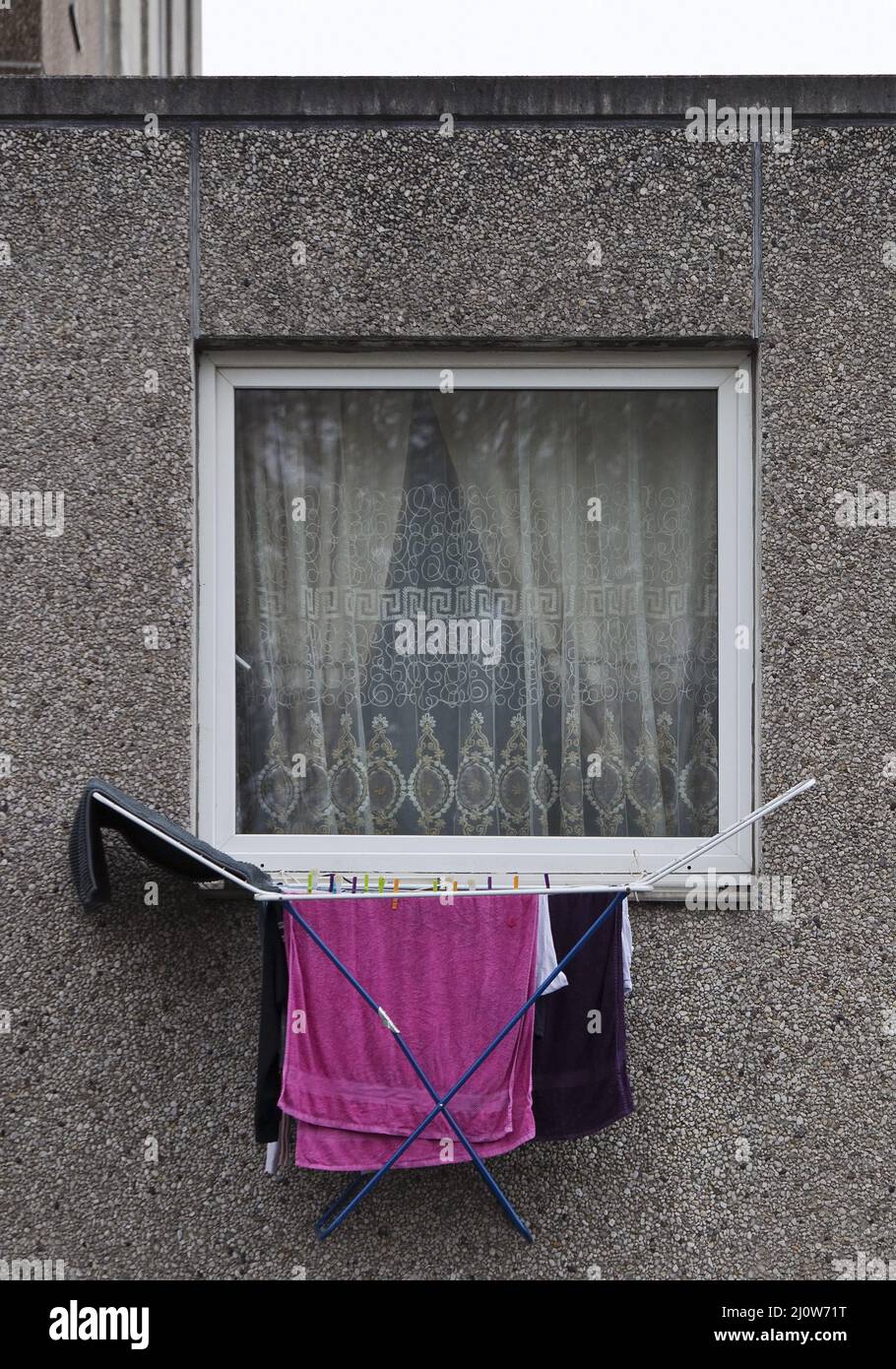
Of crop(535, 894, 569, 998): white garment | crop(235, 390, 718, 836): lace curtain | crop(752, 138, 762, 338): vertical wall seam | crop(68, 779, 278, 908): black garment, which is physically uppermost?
crop(752, 138, 762, 338): vertical wall seam

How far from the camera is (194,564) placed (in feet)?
9.92

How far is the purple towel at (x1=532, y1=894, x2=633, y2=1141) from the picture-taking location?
2699mm

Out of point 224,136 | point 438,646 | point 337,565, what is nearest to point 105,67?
point 224,136

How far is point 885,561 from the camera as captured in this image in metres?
2.97

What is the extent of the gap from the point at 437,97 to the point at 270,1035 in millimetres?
2808

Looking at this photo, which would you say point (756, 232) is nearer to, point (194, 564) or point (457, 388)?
point (457, 388)

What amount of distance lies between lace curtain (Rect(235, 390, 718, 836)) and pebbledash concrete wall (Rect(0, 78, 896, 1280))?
0.23 meters

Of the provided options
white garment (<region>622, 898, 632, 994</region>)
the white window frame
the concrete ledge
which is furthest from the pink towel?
the concrete ledge

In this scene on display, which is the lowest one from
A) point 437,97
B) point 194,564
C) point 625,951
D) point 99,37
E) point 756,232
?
point 625,951

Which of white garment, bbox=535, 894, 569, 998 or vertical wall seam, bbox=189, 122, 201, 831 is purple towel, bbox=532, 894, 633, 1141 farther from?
vertical wall seam, bbox=189, 122, 201, 831

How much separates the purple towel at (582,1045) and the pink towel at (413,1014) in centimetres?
8

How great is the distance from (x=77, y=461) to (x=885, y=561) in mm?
2488

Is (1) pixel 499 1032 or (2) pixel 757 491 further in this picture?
(2) pixel 757 491

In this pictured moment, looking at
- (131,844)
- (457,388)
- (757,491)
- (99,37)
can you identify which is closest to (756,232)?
(757,491)
